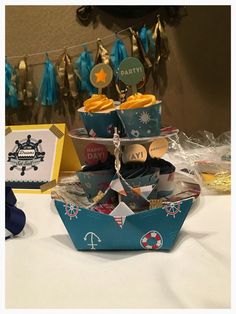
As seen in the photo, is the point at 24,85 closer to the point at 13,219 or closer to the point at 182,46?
the point at 182,46

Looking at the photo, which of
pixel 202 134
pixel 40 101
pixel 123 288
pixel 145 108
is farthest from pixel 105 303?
pixel 40 101

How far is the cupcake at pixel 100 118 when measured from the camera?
29.0 inches

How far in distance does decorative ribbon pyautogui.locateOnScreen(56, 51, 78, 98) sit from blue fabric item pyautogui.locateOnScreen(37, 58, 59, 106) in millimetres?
28

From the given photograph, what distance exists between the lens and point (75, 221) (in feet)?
2.13

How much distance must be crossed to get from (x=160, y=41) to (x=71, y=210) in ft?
3.52

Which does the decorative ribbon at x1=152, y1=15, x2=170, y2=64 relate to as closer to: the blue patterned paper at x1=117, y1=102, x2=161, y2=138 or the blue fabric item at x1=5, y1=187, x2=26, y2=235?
the blue patterned paper at x1=117, y1=102, x2=161, y2=138

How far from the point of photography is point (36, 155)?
41.6 inches

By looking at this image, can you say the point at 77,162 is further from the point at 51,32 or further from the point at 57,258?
the point at 51,32

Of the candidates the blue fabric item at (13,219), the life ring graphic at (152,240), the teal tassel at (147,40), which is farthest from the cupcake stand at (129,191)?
the teal tassel at (147,40)

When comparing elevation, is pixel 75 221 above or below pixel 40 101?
below

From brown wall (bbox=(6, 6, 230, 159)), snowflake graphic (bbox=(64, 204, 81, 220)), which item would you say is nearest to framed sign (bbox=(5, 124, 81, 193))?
snowflake graphic (bbox=(64, 204, 81, 220))

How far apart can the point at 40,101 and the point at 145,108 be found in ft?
3.13

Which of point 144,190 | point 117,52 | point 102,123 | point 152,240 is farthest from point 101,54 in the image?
point 152,240

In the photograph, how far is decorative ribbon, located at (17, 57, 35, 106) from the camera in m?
1.46
